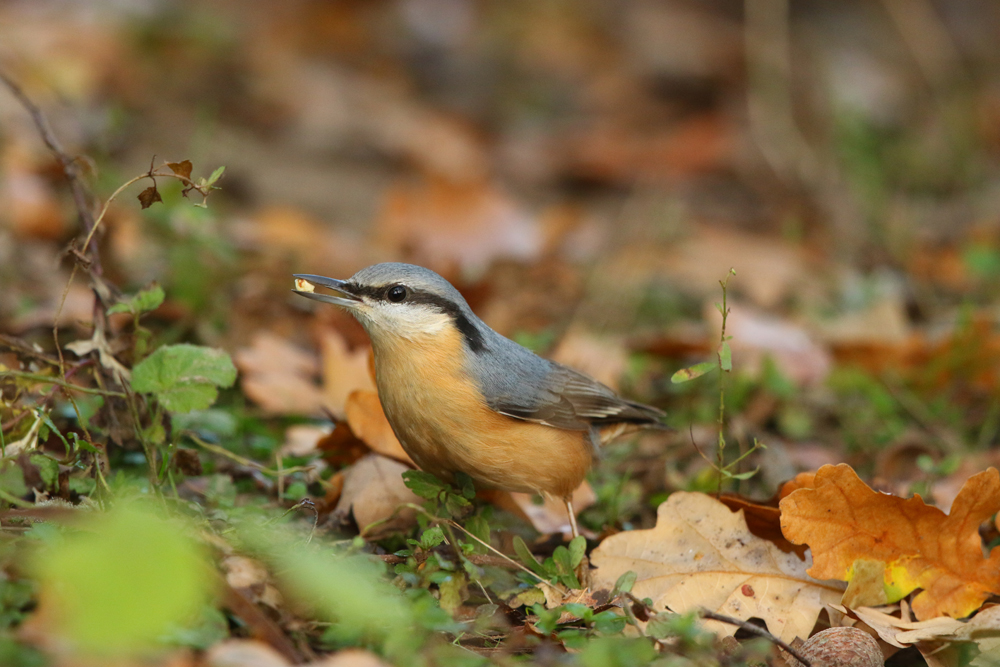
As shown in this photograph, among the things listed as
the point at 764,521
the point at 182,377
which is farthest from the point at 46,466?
the point at 764,521

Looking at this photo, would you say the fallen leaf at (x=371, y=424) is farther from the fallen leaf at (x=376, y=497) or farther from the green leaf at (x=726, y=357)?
the green leaf at (x=726, y=357)

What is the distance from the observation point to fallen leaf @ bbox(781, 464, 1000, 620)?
354 centimetres

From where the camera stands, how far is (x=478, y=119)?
11.8 meters

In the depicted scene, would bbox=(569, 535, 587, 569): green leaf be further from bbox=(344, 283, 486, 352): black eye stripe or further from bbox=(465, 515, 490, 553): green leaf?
bbox=(344, 283, 486, 352): black eye stripe

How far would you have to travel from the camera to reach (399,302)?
4066 millimetres

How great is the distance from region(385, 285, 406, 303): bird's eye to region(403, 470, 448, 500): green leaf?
2.46 ft

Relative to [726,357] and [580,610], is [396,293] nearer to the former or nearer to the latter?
[726,357]

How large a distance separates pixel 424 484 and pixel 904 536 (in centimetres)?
183

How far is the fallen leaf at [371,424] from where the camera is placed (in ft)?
14.0

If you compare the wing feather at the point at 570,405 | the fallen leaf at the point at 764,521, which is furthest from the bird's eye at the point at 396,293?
the fallen leaf at the point at 764,521

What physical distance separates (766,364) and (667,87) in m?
7.56

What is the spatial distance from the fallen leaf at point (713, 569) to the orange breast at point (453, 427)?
443mm

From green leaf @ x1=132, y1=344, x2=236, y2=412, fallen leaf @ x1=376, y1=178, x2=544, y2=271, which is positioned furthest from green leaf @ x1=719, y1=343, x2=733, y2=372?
fallen leaf @ x1=376, y1=178, x2=544, y2=271

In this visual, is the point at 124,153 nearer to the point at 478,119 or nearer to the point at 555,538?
the point at 478,119
